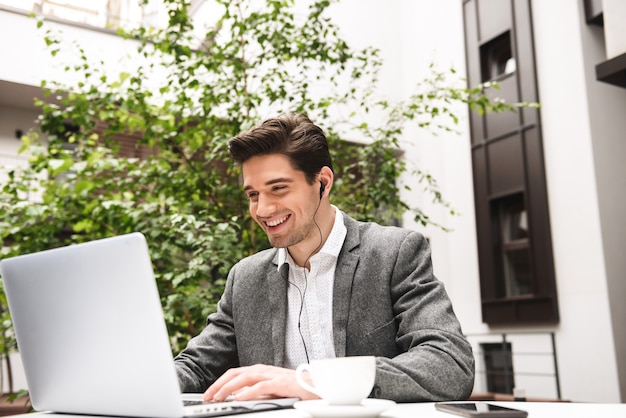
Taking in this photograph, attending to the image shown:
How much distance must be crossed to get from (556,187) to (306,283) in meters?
7.11

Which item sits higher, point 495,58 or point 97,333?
point 495,58

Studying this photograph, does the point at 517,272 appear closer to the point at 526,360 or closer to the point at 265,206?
the point at 526,360

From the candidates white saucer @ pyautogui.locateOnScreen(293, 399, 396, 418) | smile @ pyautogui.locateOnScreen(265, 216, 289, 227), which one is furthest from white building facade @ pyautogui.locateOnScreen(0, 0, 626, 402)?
white saucer @ pyautogui.locateOnScreen(293, 399, 396, 418)

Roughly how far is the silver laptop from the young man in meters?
0.59

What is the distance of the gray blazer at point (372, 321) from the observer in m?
1.35

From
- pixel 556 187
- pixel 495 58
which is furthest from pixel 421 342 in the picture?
pixel 495 58

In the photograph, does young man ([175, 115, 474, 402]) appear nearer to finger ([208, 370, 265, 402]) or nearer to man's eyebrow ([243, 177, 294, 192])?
man's eyebrow ([243, 177, 294, 192])

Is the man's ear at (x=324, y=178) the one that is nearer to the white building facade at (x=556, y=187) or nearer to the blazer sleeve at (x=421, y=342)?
the blazer sleeve at (x=421, y=342)

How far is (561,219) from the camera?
8.11m

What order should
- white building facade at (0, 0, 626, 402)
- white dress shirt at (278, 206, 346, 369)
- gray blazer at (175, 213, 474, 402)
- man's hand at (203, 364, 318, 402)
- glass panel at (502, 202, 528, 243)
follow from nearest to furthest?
man's hand at (203, 364, 318, 402) → gray blazer at (175, 213, 474, 402) → white dress shirt at (278, 206, 346, 369) → white building facade at (0, 0, 626, 402) → glass panel at (502, 202, 528, 243)

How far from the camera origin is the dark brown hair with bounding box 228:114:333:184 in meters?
1.85

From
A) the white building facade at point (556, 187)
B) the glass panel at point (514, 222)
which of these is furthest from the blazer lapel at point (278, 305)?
the glass panel at point (514, 222)

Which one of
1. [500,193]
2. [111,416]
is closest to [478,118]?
[500,193]

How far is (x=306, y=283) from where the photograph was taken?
1.93m
